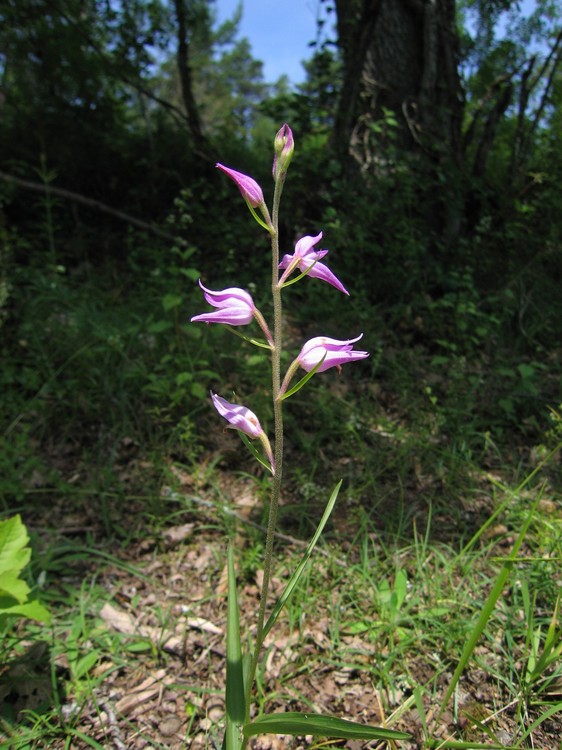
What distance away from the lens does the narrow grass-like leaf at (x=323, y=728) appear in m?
0.97

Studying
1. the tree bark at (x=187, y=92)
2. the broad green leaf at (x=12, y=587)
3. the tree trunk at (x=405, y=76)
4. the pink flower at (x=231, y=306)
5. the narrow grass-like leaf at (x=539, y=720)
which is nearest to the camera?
the pink flower at (x=231, y=306)

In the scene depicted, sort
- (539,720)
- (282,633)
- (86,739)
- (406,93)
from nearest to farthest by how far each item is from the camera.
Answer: (539,720), (86,739), (282,633), (406,93)

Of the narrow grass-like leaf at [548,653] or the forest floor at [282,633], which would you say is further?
the forest floor at [282,633]

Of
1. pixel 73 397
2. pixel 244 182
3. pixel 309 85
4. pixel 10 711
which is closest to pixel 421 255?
pixel 309 85

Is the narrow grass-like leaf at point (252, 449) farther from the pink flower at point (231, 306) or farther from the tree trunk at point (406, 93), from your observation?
the tree trunk at point (406, 93)

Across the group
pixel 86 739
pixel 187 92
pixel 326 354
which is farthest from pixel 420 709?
pixel 187 92

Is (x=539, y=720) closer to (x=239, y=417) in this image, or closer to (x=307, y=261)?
(x=239, y=417)

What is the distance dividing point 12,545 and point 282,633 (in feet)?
2.93

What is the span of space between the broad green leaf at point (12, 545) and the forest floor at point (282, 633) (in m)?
0.27

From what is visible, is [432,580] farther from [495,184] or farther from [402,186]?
[495,184]

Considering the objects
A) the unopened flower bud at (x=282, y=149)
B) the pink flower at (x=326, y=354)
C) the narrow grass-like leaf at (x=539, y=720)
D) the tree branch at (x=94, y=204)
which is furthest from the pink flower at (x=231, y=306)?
the tree branch at (x=94, y=204)

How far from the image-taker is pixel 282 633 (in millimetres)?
1699

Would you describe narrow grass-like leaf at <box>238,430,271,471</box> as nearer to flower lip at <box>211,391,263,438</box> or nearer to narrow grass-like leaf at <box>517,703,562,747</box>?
flower lip at <box>211,391,263,438</box>

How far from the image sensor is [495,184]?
461 cm
